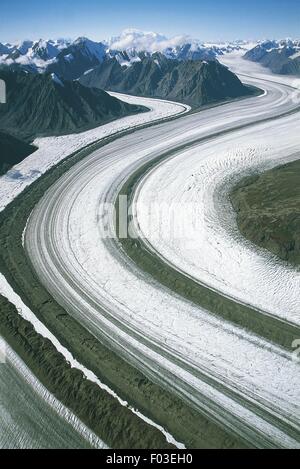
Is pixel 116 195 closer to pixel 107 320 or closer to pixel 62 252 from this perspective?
pixel 62 252

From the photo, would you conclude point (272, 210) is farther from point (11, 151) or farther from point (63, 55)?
point (63, 55)

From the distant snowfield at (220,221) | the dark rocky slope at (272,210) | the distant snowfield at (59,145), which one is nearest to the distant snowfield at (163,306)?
the distant snowfield at (220,221)

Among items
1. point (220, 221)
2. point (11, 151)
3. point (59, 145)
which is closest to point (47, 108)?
point (59, 145)

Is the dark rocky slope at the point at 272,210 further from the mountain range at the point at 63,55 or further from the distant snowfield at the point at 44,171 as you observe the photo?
the mountain range at the point at 63,55

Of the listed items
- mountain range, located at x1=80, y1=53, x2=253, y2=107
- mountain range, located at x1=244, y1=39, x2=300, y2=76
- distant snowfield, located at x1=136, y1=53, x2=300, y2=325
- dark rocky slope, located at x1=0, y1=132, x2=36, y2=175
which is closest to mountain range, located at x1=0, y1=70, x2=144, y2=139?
dark rocky slope, located at x1=0, y1=132, x2=36, y2=175

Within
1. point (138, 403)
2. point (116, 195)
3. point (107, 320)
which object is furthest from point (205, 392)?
point (116, 195)

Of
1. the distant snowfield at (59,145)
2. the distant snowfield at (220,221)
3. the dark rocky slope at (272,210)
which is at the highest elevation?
the dark rocky slope at (272,210)
